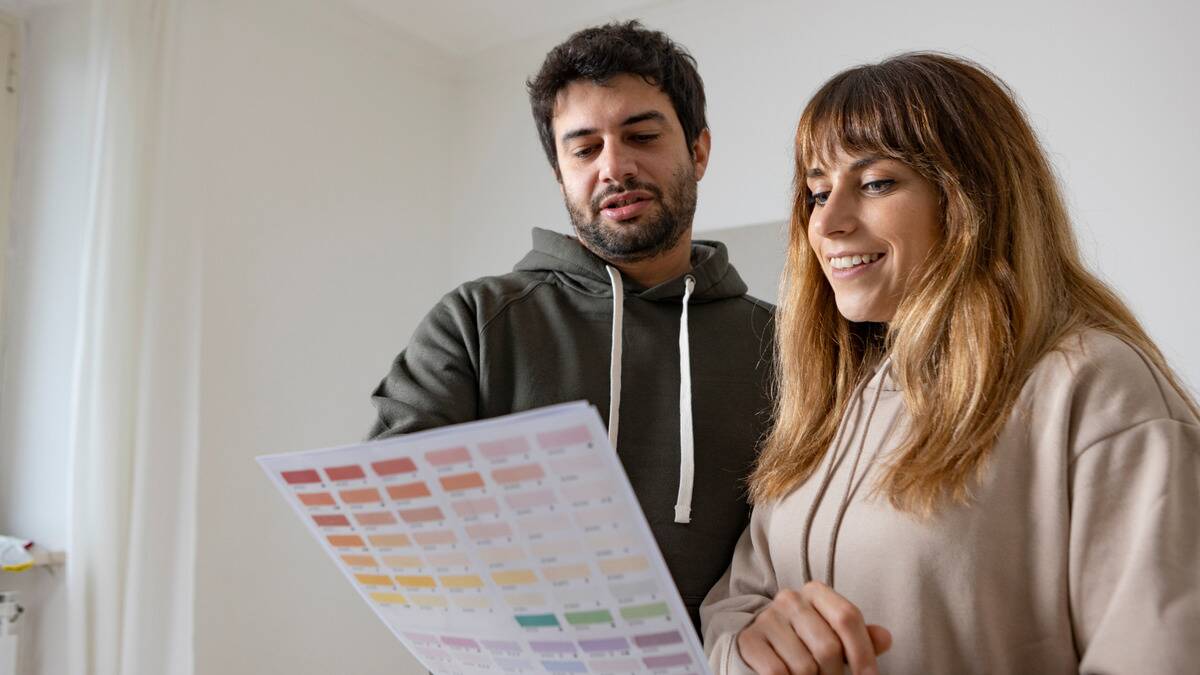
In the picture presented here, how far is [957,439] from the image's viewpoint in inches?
33.7

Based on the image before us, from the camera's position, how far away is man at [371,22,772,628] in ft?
4.16

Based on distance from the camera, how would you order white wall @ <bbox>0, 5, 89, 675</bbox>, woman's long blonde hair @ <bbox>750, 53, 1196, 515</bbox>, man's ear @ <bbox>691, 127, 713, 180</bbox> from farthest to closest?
white wall @ <bbox>0, 5, 89, 675</bbox>, man's ear @ <bbox>691, 127, 713, 180</bbox>, woman's long blonde hair @ <bbox>750, 53, 1196, 515</bbox>

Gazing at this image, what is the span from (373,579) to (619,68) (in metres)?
0.96

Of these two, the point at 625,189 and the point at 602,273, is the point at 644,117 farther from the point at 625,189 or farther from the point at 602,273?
the point at 602,273

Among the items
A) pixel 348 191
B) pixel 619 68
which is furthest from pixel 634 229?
pixel 348 191

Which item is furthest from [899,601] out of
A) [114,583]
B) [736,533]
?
[114,583]

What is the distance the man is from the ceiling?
177cm

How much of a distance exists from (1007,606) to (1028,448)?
0.14m

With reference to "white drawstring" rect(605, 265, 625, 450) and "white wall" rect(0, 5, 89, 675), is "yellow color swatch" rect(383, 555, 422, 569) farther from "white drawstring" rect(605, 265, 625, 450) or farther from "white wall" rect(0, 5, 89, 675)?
"white wall" rect(0, 5, 89, 675)

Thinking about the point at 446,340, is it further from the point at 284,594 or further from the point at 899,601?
the point at 284,594

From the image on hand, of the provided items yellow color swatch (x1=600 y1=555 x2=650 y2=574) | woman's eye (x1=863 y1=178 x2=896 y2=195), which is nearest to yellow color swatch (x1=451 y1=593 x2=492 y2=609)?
yellow color swatch (x1=600 y1=555 x2=650 y2=574)

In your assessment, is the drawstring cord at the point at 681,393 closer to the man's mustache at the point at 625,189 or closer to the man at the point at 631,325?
the man at the point at 631,325

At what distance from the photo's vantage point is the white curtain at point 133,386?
88.5 inches

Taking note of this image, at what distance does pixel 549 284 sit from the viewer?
57.6 inches
